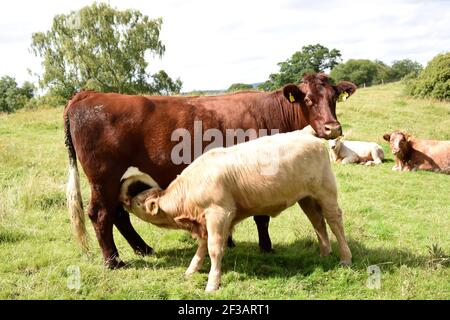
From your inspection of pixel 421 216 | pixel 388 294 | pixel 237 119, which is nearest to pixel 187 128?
pixel 237 119

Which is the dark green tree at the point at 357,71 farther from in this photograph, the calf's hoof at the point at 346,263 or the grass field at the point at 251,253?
the calf's hoof at the point at 346,263

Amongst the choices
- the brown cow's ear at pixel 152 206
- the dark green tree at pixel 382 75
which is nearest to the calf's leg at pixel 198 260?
the brown cow's ear at pixel 152 206

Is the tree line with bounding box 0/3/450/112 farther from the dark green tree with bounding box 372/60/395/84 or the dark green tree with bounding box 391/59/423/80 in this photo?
the dark green tree with bounding box 391/59/423/80

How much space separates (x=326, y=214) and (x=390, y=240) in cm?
190

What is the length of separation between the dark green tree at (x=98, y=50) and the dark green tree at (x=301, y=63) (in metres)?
41.0

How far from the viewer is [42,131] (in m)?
16.1

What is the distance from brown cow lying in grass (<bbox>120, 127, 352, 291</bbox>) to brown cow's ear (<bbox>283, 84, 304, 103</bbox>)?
809 millimetres

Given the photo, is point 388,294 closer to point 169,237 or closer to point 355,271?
point 355,271

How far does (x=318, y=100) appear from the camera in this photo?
629cm

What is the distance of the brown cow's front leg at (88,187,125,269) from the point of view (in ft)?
18.9

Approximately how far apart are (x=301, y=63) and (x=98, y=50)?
49.8 meters

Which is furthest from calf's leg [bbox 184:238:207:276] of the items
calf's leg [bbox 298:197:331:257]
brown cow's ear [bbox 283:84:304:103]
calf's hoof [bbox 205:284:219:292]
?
brown cow's ear [bbox 283:84:304:103]

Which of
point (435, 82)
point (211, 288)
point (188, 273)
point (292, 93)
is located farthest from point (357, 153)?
point (435, 82)

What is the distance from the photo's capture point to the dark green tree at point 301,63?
8362 cm
